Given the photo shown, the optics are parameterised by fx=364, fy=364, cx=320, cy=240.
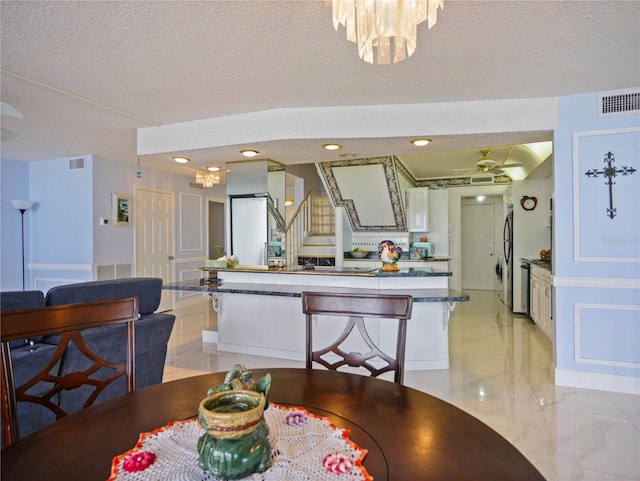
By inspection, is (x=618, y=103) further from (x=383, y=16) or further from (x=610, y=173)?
(x=383, y=16)

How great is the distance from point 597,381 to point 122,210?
5.98 meters

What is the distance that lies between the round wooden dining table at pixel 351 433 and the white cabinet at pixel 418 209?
5.66 metres

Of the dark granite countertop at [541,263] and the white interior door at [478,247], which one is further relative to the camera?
the white interior door at [478,247]

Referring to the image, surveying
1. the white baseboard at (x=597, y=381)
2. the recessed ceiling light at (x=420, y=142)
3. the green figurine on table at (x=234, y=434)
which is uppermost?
the recessed ceiling light at (x=420, y=142)

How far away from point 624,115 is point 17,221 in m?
7.26

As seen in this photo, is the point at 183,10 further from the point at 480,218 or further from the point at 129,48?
the point at 480,218

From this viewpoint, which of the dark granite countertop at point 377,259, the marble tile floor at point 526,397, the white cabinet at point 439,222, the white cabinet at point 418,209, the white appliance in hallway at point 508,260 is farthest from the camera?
the white cabinet at point 439,222

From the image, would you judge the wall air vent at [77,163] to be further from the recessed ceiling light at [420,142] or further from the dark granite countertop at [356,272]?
the recessed ceiling light at [420,142]

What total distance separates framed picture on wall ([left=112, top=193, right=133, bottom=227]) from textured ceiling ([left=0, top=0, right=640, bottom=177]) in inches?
73.4

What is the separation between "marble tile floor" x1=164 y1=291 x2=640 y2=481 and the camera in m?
2.01

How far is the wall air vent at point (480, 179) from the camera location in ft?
23.9


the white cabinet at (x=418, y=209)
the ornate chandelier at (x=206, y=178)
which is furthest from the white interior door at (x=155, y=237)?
the white cabinet at (x=418, y=209)

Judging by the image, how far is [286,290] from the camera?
3545 mm

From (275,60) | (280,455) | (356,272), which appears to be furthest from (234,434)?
(356,272)
